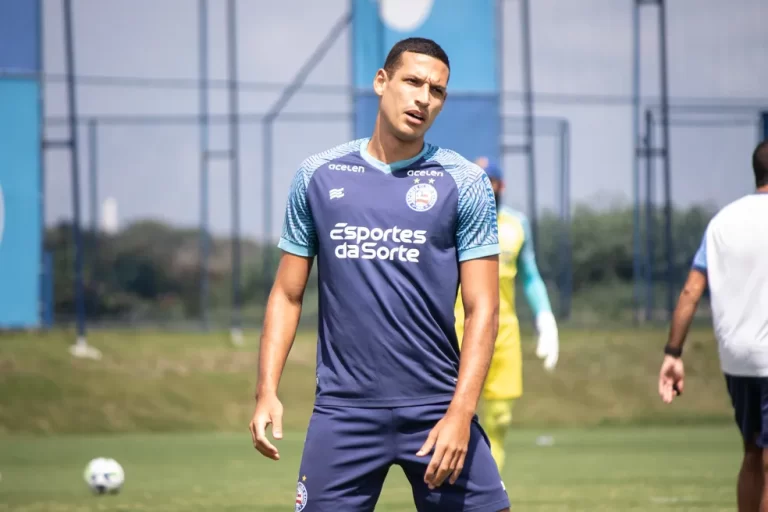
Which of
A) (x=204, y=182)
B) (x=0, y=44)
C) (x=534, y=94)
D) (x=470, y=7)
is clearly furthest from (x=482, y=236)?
(x=534, y=94)

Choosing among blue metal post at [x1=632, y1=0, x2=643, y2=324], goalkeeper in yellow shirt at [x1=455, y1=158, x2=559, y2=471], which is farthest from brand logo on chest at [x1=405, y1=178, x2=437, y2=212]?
blue metal post at [x1=632, y1=0, x2=643, y2=324]

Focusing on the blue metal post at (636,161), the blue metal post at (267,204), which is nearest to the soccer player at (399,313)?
the blue metal post at (267,204)

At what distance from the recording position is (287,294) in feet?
14.3

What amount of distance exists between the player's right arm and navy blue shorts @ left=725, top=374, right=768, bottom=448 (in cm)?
312

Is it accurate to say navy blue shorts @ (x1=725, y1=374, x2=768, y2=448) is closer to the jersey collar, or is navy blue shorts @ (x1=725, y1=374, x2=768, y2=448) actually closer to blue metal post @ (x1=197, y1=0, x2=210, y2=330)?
the jersey collar

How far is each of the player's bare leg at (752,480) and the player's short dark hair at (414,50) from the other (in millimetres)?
3406

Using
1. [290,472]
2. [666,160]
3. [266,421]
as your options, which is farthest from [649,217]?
[266,421]

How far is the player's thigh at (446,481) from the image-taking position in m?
4.06

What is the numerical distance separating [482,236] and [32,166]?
48.9 ft

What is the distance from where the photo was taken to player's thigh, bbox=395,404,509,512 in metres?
4.06

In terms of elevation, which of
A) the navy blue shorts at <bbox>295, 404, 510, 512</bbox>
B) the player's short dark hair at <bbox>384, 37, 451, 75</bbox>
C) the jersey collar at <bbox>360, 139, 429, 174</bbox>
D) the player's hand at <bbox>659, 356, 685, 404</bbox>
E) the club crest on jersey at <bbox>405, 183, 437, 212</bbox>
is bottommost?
the player's hand at <bbox>659, 356, 685, 404</bbox>

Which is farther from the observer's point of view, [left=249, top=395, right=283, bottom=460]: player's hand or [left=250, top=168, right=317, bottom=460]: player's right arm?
[left=250, top=168, right=317, bottom=460]: player's right arm

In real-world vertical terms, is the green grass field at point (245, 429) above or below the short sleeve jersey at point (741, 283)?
below

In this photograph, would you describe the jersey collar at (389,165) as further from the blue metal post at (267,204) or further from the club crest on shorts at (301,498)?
the blue metal post at (267,204)
